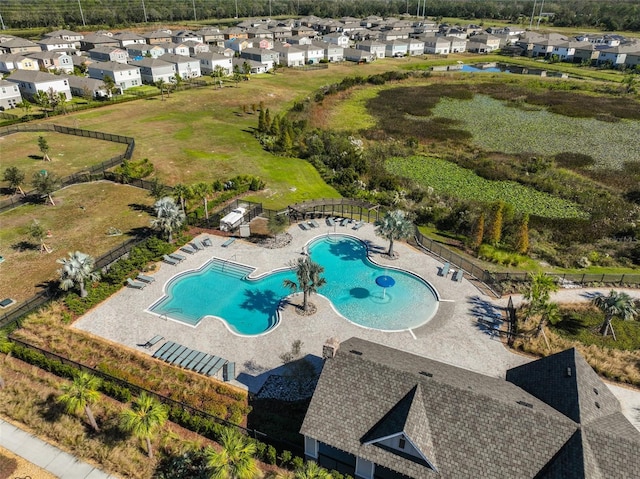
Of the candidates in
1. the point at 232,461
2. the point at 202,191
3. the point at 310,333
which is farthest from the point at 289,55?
the point at 232,461

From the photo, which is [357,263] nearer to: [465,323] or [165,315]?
[465,323]

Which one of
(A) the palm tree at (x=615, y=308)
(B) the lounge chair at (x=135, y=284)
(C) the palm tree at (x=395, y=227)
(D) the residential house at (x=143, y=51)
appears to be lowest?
(B) the lounge chair at (x=135, y=284)

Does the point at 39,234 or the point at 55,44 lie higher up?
the point at 55,44

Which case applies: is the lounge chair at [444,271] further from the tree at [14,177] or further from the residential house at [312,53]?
the residential house at [312,53]

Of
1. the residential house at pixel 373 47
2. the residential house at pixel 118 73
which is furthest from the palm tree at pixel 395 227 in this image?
the residential house at pixel 373 47

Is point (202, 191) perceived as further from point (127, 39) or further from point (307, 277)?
point (127, 39)

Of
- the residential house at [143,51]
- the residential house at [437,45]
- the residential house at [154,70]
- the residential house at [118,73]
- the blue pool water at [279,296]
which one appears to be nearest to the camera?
the blue pool water at [279,296]

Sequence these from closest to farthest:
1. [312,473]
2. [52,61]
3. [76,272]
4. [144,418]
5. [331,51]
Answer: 1. [312,473]
2. [144,418]
3. [76,272]
4. [52,61]
5. [331,51]
